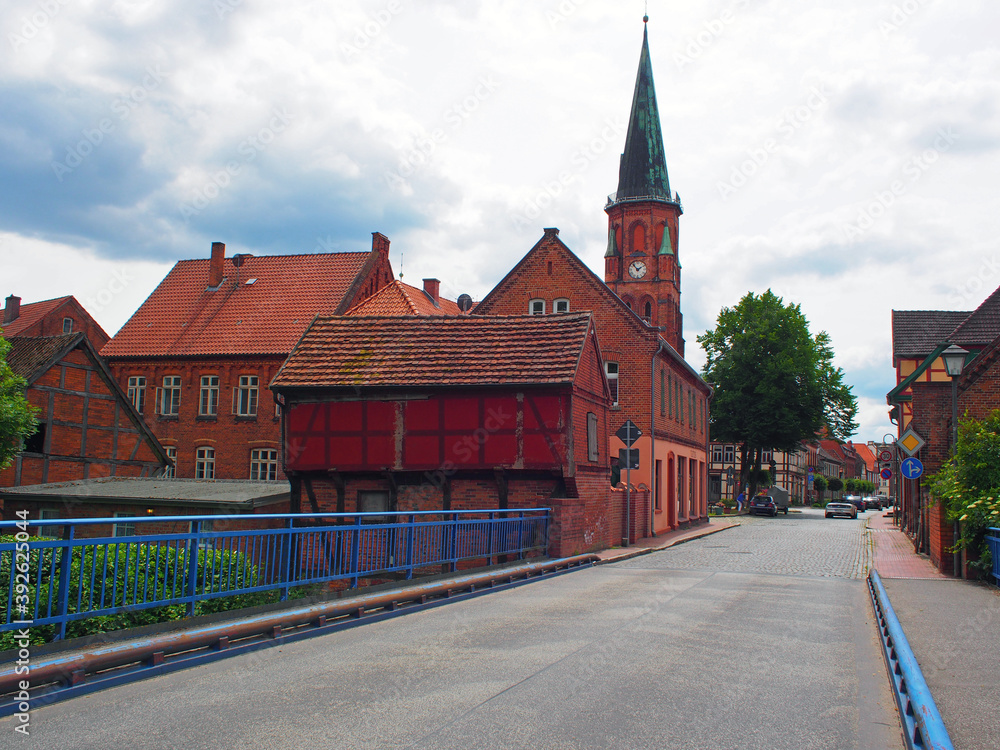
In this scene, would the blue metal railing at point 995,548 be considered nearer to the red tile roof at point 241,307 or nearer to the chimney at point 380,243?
the red tile roof at point 241,307

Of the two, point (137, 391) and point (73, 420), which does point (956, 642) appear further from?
point (137, 391)

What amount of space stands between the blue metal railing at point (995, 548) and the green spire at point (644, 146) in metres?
49.8

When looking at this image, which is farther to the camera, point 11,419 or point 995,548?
point 11,419

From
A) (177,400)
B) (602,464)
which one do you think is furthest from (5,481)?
(602,464)

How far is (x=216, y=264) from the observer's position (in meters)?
43.5

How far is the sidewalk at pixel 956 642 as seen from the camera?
595cm

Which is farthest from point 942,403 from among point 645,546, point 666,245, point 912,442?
point 666,245

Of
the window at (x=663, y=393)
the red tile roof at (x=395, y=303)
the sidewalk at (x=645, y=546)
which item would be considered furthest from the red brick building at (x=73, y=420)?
the window at (x=663, y=393)

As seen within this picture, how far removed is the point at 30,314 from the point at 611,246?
40937 mm

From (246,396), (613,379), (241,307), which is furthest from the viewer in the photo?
(241,307)

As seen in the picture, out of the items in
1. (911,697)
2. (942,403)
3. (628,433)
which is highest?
(942,403)

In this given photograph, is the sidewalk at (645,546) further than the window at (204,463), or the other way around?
the window at (204,463)

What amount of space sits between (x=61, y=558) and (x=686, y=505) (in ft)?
104

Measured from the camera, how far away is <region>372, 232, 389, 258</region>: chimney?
4275 centimetres
